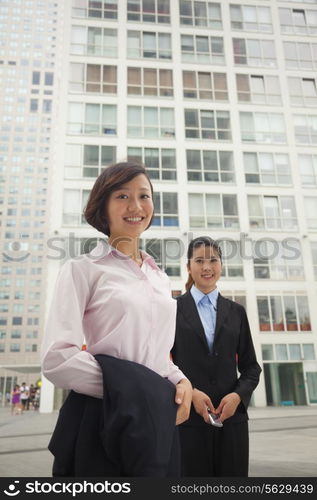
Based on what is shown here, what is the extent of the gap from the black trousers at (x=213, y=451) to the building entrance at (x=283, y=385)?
54.2ft

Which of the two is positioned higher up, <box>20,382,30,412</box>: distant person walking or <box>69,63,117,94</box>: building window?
<box>69,63,117,94</box>: building window

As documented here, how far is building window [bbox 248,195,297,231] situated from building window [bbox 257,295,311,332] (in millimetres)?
3311

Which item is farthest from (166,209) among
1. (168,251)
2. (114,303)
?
(114,303)

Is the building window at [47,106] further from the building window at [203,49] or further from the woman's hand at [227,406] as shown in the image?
the woman's hand at [227,406]

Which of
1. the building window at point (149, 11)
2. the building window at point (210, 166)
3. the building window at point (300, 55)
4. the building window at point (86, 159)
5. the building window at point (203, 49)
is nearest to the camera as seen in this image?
the building window at point (86, 159)

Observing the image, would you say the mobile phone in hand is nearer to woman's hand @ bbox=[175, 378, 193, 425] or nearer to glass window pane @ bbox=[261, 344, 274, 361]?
woman's hand @ bbox=[175, 378, 193, 425]

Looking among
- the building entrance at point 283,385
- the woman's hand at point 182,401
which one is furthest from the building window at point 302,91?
the woman's hand at point 182,401

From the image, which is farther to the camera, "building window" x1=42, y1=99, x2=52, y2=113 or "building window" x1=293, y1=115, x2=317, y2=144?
"building window" x1=42, y1=99, x2=52, y2=113

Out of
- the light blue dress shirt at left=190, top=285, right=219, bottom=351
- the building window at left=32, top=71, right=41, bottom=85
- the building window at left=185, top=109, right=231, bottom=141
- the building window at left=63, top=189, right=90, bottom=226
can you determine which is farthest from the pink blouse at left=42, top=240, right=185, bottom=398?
the building window at left=32, top=71, right=41, bottom=85

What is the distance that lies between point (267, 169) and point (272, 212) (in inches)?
92.1

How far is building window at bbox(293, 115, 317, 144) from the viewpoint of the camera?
1977cm

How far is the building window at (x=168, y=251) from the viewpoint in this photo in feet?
56.3

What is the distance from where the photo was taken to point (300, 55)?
20.6 m

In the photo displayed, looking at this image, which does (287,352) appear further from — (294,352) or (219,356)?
(219,356)
